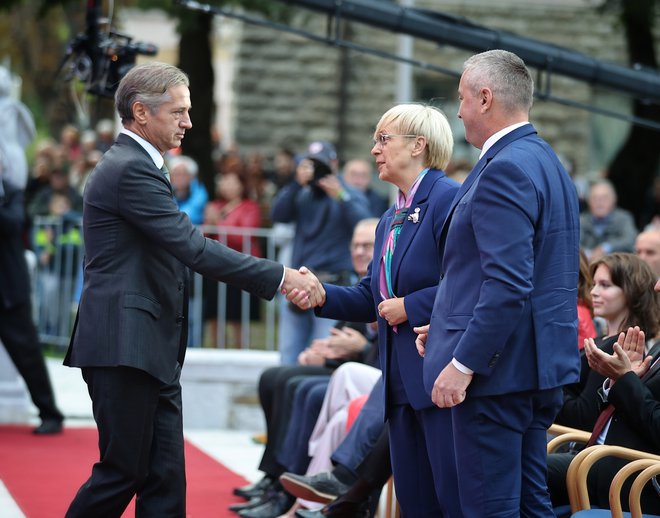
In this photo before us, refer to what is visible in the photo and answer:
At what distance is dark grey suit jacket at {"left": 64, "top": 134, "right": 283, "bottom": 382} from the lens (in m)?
5.08

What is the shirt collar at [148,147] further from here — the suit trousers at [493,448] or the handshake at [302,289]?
the suit trousers at [493,448]

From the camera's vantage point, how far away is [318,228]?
1009 centimetres

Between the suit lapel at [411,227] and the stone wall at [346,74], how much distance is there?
664 inches

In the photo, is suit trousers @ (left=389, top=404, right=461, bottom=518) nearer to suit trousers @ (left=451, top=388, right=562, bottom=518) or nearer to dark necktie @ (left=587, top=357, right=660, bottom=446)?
suit trousers @ (left=451, top=388, right=562, bottom=518)

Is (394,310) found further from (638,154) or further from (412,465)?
(638,154)

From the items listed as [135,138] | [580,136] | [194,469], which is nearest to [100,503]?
[135,138]

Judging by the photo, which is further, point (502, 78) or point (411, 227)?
point (411, 227)

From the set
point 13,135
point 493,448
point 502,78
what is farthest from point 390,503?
point 13,135

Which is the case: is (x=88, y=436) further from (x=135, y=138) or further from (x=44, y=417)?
(x=135, y=138)

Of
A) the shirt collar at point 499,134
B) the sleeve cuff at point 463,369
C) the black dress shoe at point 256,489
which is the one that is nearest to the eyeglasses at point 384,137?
the shirt collar at point 499,134

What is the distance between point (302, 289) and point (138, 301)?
77 cm

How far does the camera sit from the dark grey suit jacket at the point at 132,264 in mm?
5082

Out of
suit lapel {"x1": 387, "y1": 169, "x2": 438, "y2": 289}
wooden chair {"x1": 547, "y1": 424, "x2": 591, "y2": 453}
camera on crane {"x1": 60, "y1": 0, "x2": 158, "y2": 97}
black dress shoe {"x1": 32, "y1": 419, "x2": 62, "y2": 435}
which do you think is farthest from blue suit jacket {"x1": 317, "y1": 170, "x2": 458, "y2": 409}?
black dress shoe {"x1": 32, "y1": 419, "x2": 62, "y2": 435}

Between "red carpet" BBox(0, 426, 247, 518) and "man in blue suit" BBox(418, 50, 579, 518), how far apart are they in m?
2.84
